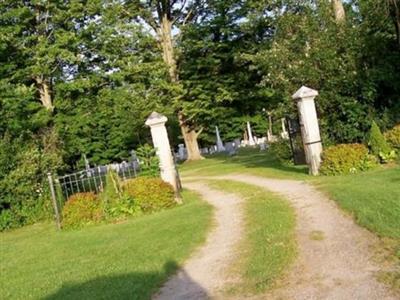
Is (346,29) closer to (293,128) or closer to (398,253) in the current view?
(293,128)

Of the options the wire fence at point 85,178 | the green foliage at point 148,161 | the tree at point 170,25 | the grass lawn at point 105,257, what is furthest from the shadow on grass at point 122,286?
the tree at point 170,25

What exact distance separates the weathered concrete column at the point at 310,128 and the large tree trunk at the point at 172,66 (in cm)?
2326

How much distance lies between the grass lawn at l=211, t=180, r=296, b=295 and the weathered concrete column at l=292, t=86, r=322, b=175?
12.5 ft

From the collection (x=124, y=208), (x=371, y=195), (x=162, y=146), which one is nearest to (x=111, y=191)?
(x=124, y=208)

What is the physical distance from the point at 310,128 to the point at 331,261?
1011 cm

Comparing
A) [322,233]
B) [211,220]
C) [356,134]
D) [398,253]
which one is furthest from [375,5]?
[398,253]

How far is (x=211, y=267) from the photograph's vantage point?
26.0ft

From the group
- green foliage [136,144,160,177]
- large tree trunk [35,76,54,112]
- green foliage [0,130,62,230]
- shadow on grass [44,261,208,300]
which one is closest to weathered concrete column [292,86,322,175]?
green foliage [136,144,160,177]

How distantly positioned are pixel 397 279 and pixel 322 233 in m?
2.76

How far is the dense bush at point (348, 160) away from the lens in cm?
1564

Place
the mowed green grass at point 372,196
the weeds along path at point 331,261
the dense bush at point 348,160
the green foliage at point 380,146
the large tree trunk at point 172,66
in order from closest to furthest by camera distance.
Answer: the weeds along path at point 331,261 < the mowed green grass at point 372,196 < the dense bush at point 348,160 < the green foliage at point 380,146 < the large tree trunk at point 172,66

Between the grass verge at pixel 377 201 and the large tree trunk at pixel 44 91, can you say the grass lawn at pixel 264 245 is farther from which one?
the large tree trunk at pixel 44 91

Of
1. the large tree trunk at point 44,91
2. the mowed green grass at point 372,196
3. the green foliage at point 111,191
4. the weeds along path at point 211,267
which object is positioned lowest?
the weeds along path at point 211,267

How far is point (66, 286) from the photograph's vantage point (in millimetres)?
8258
